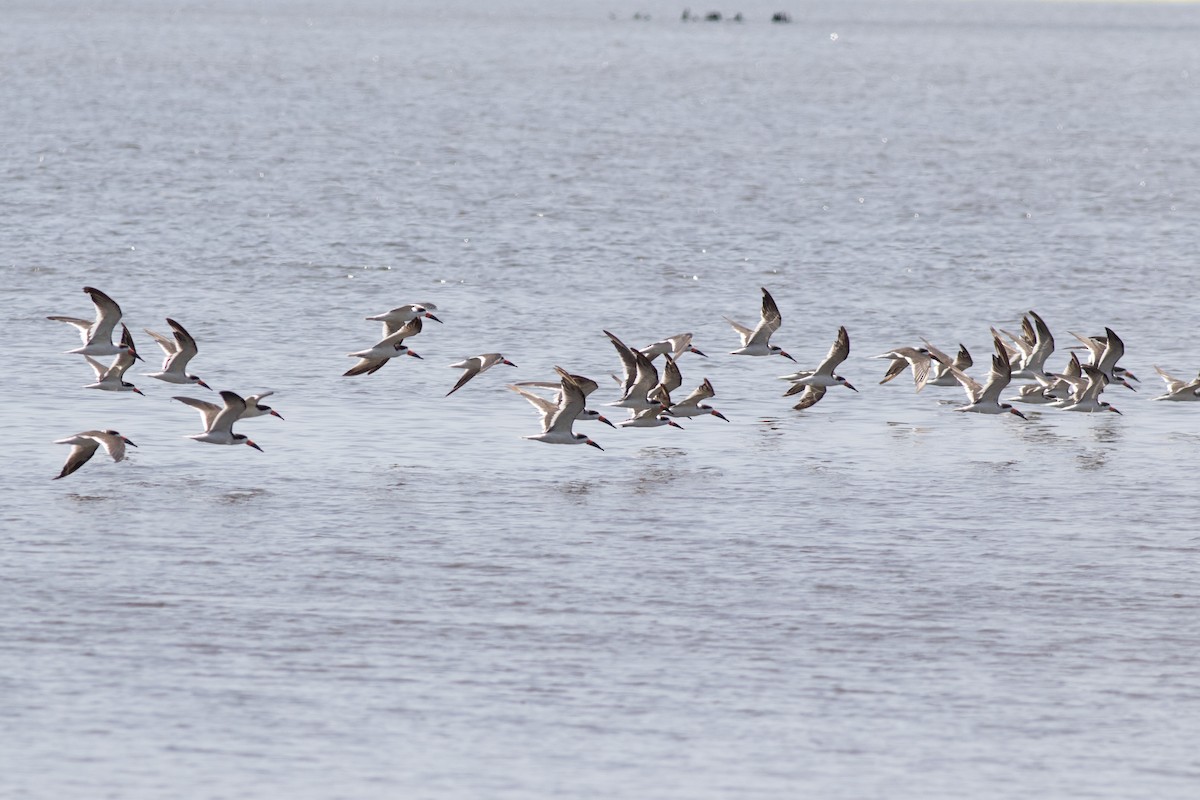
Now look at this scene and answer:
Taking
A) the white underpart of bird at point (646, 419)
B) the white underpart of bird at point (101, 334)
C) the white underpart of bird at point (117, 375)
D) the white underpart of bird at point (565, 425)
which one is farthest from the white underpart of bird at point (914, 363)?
the white underpart of bird at point (101, 334)

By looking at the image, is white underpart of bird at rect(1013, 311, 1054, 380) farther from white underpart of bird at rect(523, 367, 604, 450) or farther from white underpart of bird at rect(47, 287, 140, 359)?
white underpart of bird at rect(47, 287, 140, 359)

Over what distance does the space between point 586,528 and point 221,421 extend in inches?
221

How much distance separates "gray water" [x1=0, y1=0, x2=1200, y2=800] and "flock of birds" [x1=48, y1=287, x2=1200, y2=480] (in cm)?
49

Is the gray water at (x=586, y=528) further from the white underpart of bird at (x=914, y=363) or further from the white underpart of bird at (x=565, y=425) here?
the white underpart of bird at (x=565, y=425)

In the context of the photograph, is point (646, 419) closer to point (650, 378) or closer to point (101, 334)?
point (650, 378)

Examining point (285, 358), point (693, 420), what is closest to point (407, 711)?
point (693, 420)

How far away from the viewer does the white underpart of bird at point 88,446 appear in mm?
24406

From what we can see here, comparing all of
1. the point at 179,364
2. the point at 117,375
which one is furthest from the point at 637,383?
the point at 117,375

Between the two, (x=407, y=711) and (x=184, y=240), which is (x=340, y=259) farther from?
(x=407, y=711)

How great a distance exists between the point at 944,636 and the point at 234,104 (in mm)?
94340

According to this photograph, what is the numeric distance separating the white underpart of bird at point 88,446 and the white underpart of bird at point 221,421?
40.4 inches

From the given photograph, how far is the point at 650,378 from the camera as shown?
28.4 m

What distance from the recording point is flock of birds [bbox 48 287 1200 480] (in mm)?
26922

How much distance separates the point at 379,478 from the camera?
25641 millimetres
